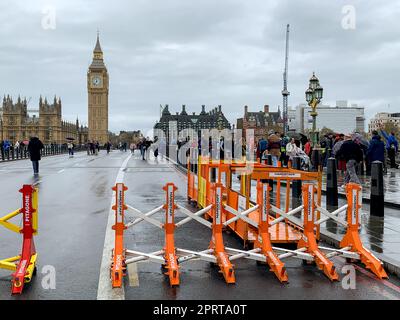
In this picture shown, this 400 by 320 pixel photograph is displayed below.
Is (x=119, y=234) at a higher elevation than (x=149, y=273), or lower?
higher

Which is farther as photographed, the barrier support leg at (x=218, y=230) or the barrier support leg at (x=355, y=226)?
the barrier support leg at (x=355, y=226)

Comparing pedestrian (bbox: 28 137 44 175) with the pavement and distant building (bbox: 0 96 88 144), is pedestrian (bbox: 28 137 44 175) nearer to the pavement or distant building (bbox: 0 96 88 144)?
the pavement

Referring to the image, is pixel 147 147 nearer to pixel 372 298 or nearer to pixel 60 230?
pixel 60 230

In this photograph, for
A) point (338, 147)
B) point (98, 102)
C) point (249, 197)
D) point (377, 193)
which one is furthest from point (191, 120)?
point (249, 197)

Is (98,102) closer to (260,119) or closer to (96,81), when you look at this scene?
(96,81)

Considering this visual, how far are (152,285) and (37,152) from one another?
70.9 ft

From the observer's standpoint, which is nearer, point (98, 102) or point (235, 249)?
point (235, 249)

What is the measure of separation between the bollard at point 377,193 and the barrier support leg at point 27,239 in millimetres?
7684

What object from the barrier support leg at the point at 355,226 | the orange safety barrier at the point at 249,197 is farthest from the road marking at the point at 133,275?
the barrier support leg at the point at 355,226

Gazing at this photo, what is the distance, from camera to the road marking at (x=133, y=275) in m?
6.44

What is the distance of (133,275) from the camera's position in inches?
269

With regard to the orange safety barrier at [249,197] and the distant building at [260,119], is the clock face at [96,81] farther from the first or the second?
the orange safety barrier at [249,197]

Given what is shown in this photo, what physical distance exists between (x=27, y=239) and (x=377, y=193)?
778cm
